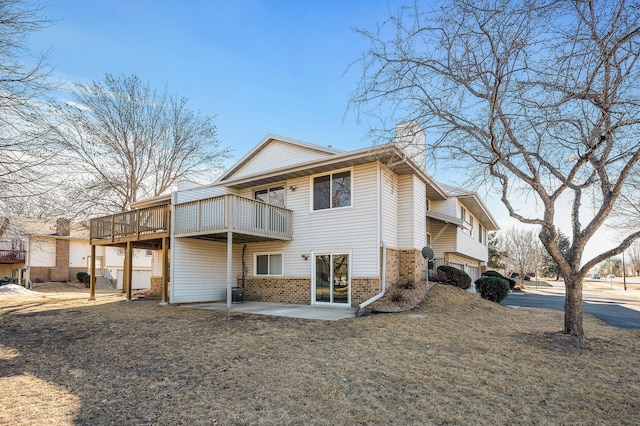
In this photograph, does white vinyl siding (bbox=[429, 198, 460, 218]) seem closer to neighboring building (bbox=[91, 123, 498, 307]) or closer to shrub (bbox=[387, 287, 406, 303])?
neighboring building (bbox=[91, 123, 498, 307])

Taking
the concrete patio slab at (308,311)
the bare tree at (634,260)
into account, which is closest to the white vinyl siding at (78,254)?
the concrete patio slab at (308,311)

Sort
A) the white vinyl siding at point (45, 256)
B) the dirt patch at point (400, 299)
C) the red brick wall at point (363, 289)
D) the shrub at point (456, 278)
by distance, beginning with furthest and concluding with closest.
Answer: the white vinyl siding at point (45, 256), the shrub at point (456, 278), the red brick wall at point (363, 289), the dirt patch at point (400, 299)

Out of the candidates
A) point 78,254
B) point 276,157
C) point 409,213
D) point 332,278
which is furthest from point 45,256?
point 409,213

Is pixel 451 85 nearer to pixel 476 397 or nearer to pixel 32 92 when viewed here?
pixel 476 397

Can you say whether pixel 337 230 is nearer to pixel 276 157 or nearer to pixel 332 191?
pixel 332 191

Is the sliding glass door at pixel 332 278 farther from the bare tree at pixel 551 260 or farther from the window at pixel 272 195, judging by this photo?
the bare tree at pixel 551 260

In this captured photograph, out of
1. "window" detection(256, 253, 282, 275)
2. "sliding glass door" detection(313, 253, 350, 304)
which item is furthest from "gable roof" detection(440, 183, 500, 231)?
"window" detection(256, 253, 282, 275)

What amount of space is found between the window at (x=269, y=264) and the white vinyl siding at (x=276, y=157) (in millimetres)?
3381

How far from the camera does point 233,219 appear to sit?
12188mm

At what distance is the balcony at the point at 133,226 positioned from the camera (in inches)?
568

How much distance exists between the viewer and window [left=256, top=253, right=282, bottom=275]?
1475 cm

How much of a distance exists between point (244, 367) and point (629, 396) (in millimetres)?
5245

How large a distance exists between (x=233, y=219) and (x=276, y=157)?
433cm

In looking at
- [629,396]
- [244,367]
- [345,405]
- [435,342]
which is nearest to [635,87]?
[629,396]
